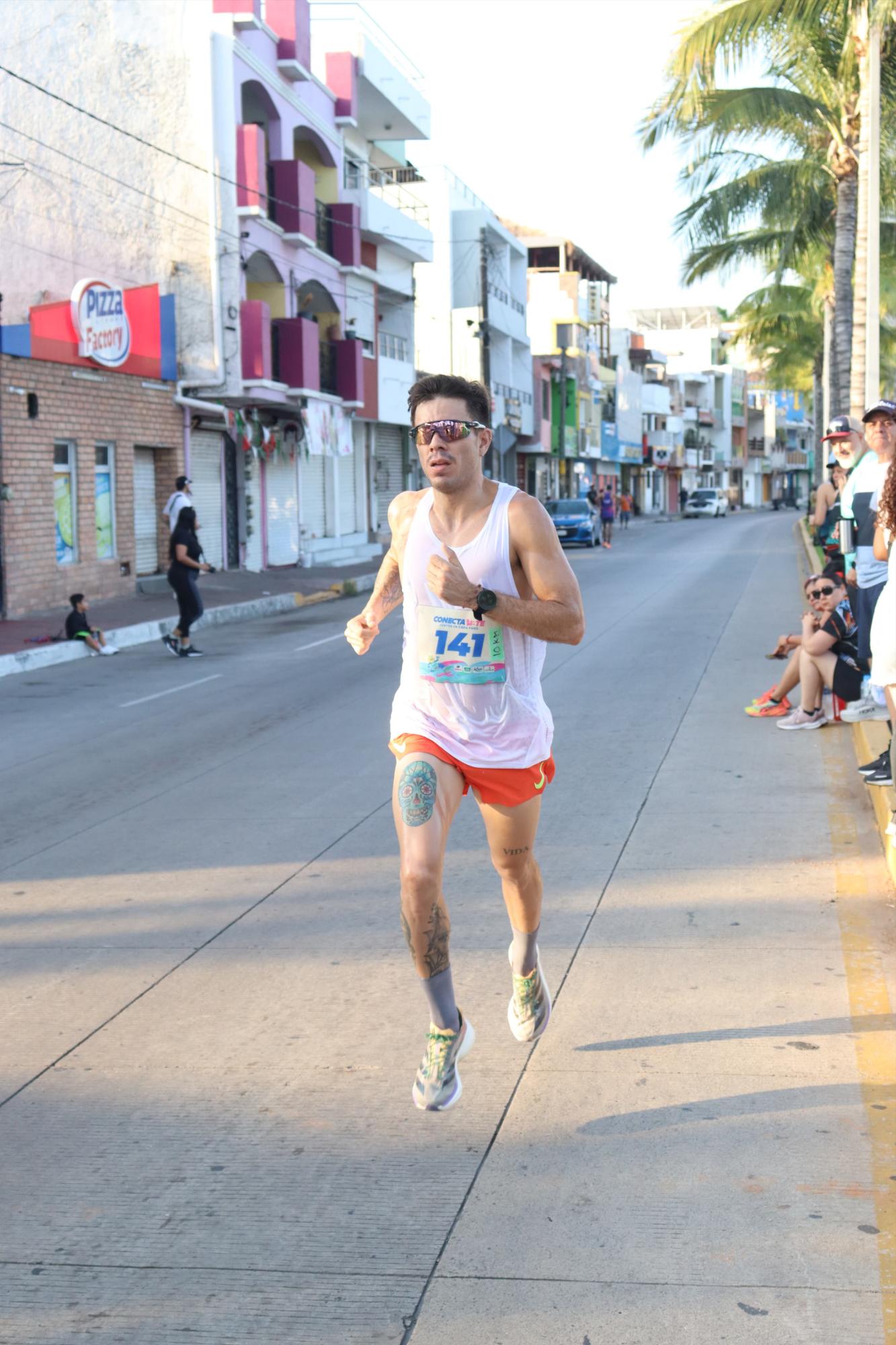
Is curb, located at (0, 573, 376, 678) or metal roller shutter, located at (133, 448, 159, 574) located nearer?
curb, located at (0, 573, 376, 678)

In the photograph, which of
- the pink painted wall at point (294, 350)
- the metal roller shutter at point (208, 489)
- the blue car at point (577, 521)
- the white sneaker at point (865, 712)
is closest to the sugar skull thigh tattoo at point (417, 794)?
the white sneaker at point (865, 712)

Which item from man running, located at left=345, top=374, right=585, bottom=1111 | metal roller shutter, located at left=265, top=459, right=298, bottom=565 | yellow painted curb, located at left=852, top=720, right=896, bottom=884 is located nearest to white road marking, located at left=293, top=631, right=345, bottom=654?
yellow painted curb, located at left=852, top=720, right=896, bottom=884

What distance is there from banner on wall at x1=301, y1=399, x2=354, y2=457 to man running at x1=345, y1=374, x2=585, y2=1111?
2819 centimetres

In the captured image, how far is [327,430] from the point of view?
3328 centimetres

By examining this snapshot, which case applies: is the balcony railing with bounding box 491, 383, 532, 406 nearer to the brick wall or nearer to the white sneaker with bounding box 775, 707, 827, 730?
the brick wall

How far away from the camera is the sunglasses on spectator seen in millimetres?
4035

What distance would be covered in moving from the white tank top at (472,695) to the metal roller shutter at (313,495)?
96.5 feet

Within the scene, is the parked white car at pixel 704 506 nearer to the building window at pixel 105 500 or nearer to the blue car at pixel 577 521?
the blue car at pixel 577 521

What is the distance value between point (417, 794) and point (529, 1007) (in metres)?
0.88

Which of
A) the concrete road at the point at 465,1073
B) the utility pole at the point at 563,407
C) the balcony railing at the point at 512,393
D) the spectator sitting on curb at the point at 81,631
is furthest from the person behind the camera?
the utility pole at the point at 563,407

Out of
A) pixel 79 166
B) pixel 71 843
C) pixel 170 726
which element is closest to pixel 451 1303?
pixel 71 843

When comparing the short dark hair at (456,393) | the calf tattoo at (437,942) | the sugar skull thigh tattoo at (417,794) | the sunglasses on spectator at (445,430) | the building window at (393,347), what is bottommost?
the calf tattoo at (437,942)

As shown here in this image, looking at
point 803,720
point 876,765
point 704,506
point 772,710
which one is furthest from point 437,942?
point 704,506

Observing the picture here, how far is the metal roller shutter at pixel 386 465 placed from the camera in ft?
133
